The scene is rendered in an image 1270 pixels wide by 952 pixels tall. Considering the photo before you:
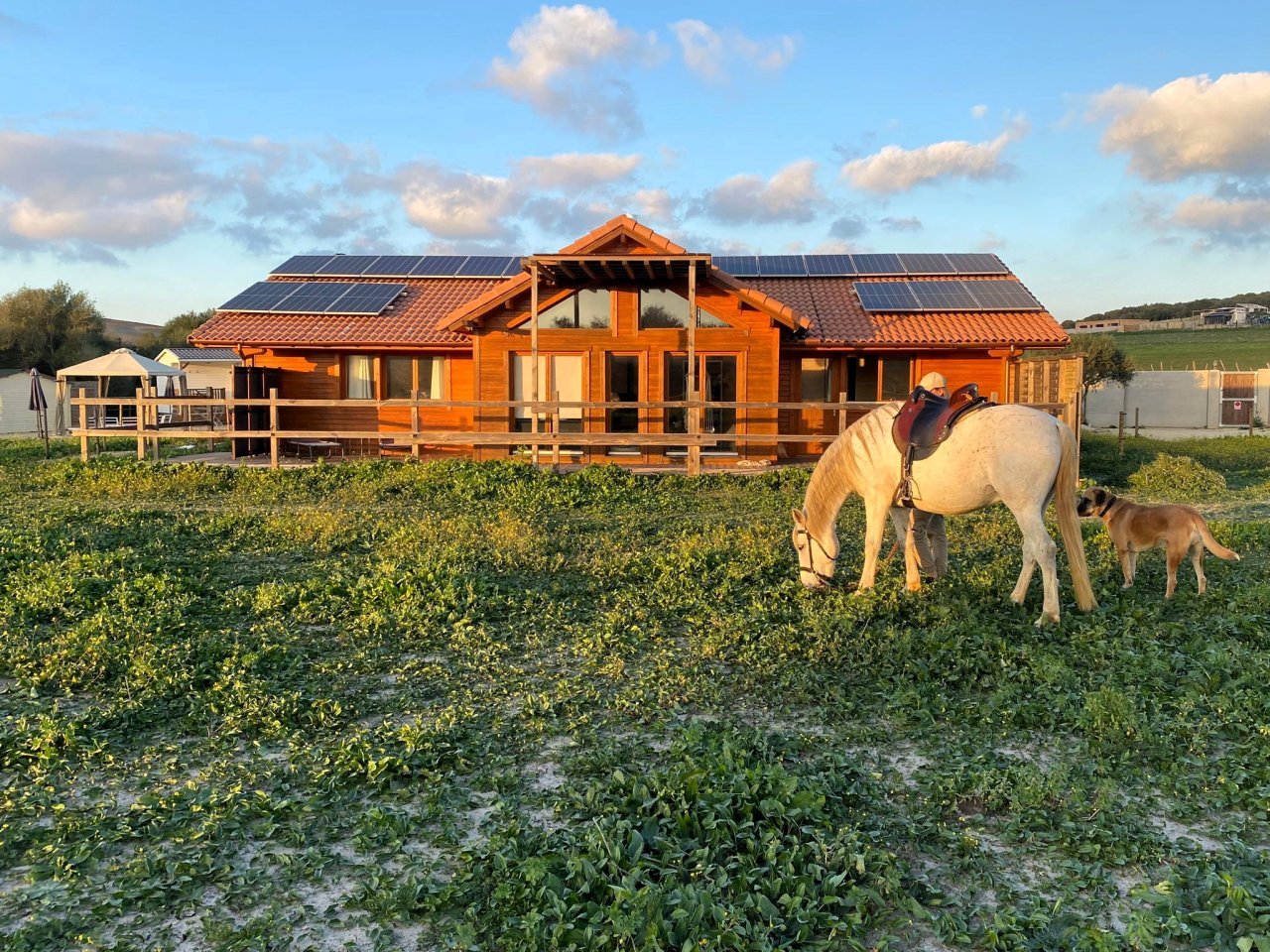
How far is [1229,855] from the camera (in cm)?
355

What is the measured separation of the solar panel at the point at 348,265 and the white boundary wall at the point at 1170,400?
3184 centimetres

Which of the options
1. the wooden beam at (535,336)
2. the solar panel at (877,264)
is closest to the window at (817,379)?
the solar panel at (877,264)

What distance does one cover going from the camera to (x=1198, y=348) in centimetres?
6538

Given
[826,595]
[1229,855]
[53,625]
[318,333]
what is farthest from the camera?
[318,333]

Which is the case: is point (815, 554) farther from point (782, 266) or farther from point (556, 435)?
point (782, 266)

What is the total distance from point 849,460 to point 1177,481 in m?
10.4

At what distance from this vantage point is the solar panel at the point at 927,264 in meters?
22.2

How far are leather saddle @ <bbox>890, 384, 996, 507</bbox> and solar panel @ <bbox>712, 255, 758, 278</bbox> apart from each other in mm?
16231

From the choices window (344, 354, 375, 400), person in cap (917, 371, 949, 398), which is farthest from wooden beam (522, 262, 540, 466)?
person in cap (917, 371, 949, 398)

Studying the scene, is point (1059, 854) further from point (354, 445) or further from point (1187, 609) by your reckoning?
point (354, 445)

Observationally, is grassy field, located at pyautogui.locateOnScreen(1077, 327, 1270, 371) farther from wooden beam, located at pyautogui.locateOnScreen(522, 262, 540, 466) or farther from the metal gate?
wooden beam, located at pyautogui.locateOnScreen(522, 262, 540, 466)

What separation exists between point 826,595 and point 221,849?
4.97 m

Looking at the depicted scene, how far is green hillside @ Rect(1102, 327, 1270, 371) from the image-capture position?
56.0 m

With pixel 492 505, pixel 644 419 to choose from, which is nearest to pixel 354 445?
pixel 644 419
